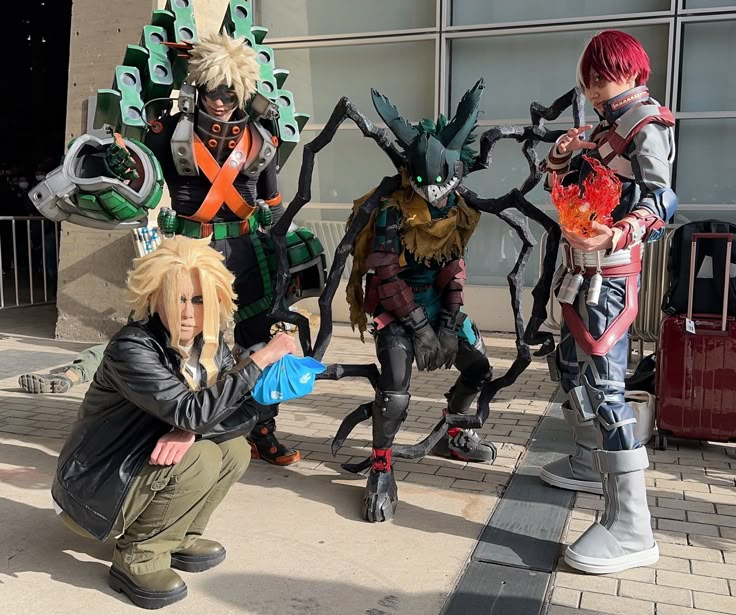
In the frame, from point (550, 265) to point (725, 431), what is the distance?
5.70 feet

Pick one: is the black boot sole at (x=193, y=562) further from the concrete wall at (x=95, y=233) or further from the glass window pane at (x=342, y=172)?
the glass window pane at (x=342, y=172)

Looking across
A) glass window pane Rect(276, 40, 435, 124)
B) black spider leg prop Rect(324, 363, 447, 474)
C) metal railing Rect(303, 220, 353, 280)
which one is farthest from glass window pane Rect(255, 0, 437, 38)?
black spider leg prop Rect(324, 363, 447, 474)

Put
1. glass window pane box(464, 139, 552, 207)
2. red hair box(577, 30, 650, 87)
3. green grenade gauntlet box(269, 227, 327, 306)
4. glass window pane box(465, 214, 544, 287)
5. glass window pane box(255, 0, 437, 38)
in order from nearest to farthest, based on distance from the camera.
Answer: red hair box(577, 30, 650, 87) < green grenade gauntlet box(269, 227, 327, 306) < glass window pane box(464, 139, 552, 207) < glass window pane box(465, 214, 544, 287) < glass window pane box(255, 0, 437, 38)

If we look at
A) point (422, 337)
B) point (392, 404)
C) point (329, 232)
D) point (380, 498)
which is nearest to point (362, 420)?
point (392, 404)

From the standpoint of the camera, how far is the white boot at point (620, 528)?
263cm

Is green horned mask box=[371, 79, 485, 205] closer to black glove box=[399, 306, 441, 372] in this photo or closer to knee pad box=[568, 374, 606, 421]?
black glove box=[399, 306, 441, 372]

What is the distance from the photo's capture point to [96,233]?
6973mm

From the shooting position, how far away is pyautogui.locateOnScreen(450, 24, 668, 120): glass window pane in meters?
7.61

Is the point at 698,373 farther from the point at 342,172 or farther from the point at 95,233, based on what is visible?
the point at 95,233

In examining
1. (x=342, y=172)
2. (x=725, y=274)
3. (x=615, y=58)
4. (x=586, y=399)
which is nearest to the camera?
(x=615, y=58)

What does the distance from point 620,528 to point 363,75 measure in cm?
672

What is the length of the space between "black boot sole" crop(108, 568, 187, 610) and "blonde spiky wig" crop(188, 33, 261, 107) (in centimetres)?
219

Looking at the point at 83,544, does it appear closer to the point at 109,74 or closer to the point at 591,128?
the point at 591,128

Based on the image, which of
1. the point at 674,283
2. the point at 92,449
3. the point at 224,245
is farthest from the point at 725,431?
the point at 92,449
